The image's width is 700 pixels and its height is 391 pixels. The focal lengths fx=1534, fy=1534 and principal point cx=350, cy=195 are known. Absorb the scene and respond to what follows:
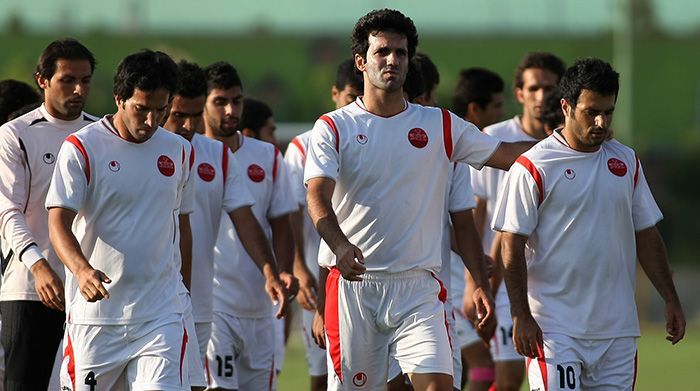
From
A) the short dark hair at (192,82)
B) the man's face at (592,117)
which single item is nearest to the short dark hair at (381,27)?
the man's face at (592,117)

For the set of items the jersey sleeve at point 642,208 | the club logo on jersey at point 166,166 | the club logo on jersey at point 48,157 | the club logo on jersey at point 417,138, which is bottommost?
the jersey sleeve at point 642,208

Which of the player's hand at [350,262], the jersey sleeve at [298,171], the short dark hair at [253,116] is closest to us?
the player's hand at [350,262]

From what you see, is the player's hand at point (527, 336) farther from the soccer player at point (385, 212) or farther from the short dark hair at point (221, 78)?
the short dark hair at point (221, 78)

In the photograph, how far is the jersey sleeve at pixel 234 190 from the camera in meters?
9.91

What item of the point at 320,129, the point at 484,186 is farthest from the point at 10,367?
the point at 484,186

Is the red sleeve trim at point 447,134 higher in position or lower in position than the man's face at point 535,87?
lower

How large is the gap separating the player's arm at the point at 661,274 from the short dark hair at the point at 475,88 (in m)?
3.44

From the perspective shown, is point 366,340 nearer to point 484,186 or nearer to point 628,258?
point 628,258

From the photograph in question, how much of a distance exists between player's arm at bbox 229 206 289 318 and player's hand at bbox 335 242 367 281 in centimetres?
215

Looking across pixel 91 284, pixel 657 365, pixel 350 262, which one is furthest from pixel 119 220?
pixel 657 365

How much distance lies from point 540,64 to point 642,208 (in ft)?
11.9

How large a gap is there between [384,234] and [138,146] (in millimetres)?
1396

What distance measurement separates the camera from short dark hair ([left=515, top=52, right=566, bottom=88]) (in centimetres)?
1202

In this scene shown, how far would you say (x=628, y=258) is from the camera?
336 inches
